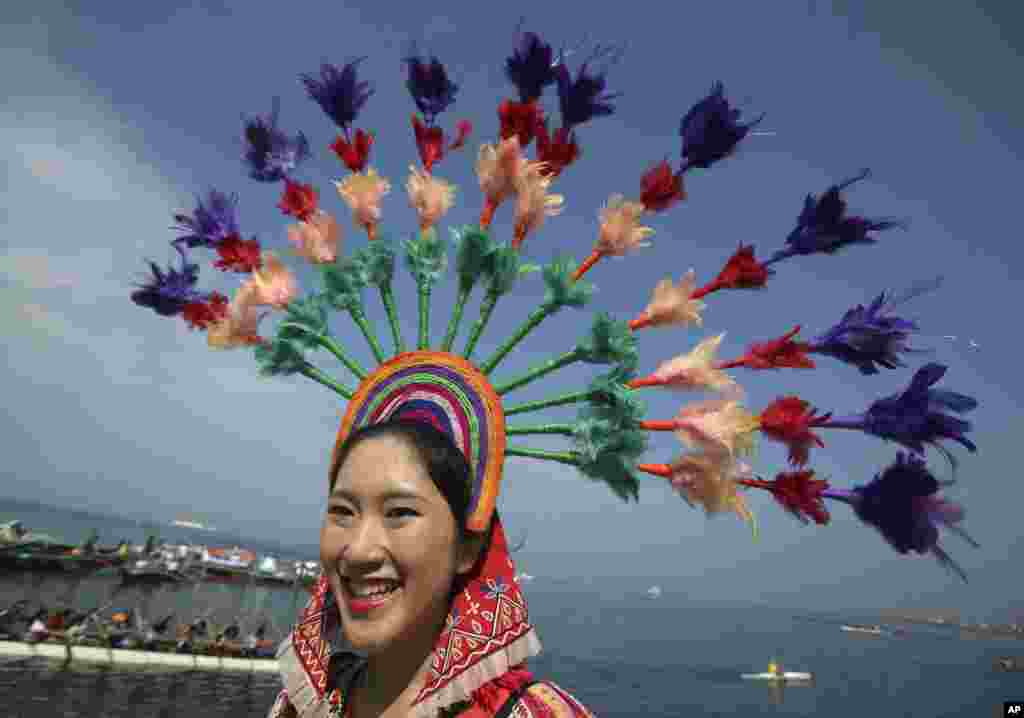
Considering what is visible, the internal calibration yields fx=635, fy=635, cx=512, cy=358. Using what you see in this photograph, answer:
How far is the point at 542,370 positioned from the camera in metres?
2.99

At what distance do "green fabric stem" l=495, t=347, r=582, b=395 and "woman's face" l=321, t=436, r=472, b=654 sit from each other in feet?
1.98

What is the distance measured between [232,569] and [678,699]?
38.5m

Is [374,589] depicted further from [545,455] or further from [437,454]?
[545,455]

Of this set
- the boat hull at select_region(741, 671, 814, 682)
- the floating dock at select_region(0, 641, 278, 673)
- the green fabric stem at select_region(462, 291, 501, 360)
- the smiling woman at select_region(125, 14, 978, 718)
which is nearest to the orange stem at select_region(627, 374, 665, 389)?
the smiling woman at select_region(125, 14, 978, 718)

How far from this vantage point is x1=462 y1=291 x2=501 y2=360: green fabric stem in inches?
120

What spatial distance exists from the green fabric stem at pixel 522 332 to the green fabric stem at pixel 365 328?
548 millimetres

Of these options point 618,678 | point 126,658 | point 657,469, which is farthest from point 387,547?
point 618,678

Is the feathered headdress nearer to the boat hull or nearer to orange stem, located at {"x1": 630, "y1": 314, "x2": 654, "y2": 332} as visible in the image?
orange stem, located at {"x1": 630, "y1": 314, "x2": 654, "y2": 332}

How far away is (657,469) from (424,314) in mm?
1333

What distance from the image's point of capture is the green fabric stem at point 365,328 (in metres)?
3.15

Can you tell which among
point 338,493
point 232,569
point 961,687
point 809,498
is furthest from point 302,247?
point 961,687

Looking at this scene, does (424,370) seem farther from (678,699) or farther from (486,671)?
(678,699)

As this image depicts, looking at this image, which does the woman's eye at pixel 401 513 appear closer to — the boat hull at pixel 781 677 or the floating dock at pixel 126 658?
the floating dock at pixel 126 658

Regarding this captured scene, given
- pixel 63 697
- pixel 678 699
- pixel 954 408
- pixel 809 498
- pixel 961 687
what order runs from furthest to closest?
1. pixel 961 687
2. pixel 678 699
3. pixel 63 697
4. pixel 809 498
5. pixel 954 408
